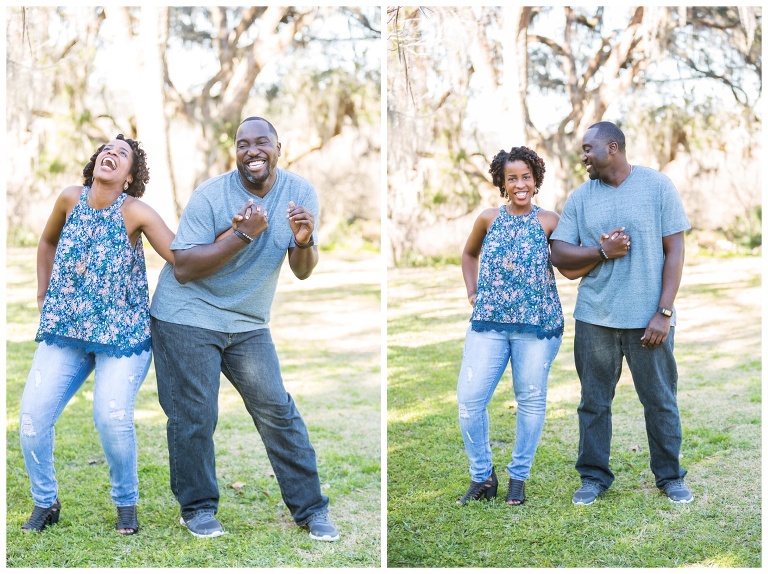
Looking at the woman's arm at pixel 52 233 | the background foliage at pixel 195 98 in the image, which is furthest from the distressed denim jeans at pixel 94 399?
the background foliage at pixel 195 98

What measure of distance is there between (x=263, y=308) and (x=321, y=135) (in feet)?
35.3

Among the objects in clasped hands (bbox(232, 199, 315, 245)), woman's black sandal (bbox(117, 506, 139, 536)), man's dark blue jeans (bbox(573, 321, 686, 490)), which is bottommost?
woman's black sandal (bbox(117, 506, 139, 536))

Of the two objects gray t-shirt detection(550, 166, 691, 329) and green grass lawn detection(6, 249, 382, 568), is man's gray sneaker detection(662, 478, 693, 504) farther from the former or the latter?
green grass lawn detection(6, 249, 382, 568)

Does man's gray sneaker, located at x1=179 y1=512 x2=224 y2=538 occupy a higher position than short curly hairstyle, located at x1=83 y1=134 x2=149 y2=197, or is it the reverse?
short curly hairstyle, located at x1=83 y1=134 x2=149 y2=197

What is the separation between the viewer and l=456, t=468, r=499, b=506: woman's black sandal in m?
3.62

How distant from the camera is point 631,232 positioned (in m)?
3.40

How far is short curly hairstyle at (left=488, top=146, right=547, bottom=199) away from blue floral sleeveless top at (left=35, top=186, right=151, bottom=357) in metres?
1.51

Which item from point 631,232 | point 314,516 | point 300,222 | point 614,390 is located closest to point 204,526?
point 314,516

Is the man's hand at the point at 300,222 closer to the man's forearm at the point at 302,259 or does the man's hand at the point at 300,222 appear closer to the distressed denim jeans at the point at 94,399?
the man's forearm at the point at 302,259

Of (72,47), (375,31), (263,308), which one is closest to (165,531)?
(263,308)

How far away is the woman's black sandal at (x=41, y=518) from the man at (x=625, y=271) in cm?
212

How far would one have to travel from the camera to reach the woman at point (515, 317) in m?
3.46

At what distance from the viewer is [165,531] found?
334 cm

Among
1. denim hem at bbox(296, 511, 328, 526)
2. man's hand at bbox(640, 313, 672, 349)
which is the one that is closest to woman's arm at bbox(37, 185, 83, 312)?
denim hem at bbox(296, 511, 328, 526)
